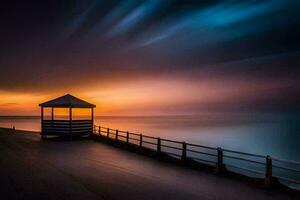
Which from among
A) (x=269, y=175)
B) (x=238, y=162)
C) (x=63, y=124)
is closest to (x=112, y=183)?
(x=269, y=175)

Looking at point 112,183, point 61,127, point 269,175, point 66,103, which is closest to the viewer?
point 112,183

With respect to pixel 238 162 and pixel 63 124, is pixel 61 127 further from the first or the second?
pixel 238 162

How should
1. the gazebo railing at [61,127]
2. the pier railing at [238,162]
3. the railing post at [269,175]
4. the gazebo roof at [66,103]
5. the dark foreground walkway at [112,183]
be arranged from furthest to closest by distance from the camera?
1. the gazebo railing at [61,127]
2. the gazebo roof at [66,103]
3. the pier railing at [238,162]
4. the railing post at [269,175]
5. the dark foreground walkway at [112,183]

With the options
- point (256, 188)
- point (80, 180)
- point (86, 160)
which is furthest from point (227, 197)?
point (86, 160)

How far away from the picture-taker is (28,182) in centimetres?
778

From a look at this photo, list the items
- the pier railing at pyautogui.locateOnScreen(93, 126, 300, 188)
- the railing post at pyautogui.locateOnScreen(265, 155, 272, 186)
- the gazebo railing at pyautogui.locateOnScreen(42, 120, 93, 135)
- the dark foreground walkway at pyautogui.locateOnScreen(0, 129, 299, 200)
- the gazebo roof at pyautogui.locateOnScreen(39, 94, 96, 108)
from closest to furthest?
1. the dark foreground walkway at pyautogui.locateOnScreen(0, 129, 299, 200)
2. the railing post at pyautogui.locateOnScreen(265, 155, 272, 186)
3. the pier railing at pyautogui.locateOnScreen(93, 126, 300, 188)
4. the gazebo roof at pyautogui.locateOnScreen(39, 94, 96, 108)
5. the gazebo railing at pyautogui.locateOnScreen(42, 120, 93, 135)

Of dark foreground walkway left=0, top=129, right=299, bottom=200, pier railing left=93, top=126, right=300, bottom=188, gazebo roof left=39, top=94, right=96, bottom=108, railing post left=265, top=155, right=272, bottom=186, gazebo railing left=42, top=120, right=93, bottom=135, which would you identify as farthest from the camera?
gazebo railing left=42, top=120, right=93, bottom=135

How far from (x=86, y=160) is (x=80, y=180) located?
389 centimetres

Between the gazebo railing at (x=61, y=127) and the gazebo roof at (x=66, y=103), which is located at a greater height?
the gazebo roof at (x=66, y=103)

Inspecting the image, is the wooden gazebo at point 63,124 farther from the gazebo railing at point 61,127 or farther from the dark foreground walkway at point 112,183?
the dark foreground walkway at point 112,183

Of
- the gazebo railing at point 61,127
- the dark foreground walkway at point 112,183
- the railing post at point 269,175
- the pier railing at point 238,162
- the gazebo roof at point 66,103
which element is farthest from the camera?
the gazebo railing at point 61,127

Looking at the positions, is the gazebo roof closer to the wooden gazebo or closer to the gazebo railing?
the wooden gazebo

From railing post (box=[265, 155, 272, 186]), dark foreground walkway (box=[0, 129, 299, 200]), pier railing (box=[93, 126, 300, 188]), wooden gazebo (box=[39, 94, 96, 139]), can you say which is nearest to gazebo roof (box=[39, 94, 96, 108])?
wooden gazebo (box=[39, 94, 96, 139])

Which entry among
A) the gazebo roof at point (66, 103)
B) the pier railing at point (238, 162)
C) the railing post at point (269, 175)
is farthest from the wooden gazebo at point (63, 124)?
the railing post at point (269, 175)
